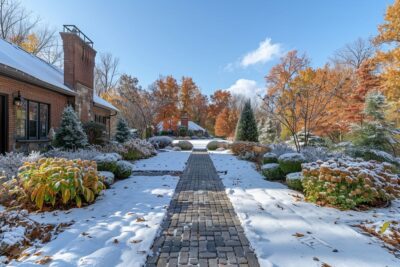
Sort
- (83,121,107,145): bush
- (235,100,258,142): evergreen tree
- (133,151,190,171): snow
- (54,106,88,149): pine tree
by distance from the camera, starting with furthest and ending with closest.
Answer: (235,100,258,142): evergreen tree → (83,121,107,145): bush → (54,106,88,149): pine tree → (133,151,190,171): snow

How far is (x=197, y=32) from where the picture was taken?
15555 mm

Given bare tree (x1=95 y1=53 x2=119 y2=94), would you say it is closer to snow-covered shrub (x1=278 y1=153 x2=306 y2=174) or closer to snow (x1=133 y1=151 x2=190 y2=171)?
snow (x1=133 y1=151 x2=190 y2=171)

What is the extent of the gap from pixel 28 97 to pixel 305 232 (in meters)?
10.1

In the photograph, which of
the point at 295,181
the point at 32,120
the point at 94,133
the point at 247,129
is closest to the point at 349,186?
the point at 295,181

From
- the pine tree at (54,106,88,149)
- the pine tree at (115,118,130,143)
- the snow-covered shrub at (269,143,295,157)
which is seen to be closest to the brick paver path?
the snow-covered shrub at (269,143,295,157)

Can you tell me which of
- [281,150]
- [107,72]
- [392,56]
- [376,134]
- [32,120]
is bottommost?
[281,150]

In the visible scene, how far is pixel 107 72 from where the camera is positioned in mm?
35531

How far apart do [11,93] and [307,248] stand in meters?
9.63

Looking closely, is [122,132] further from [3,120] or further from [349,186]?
[349,186]

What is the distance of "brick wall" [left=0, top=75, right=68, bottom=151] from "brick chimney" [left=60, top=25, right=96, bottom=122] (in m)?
0.92

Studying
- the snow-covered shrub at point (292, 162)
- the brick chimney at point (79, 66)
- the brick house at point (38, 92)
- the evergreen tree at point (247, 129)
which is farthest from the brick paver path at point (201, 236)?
the evergreen tree at point (247, 129)

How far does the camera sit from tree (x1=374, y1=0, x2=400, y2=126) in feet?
35.3

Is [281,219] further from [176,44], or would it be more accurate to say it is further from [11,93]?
[176,44]

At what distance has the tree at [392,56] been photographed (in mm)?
10758
